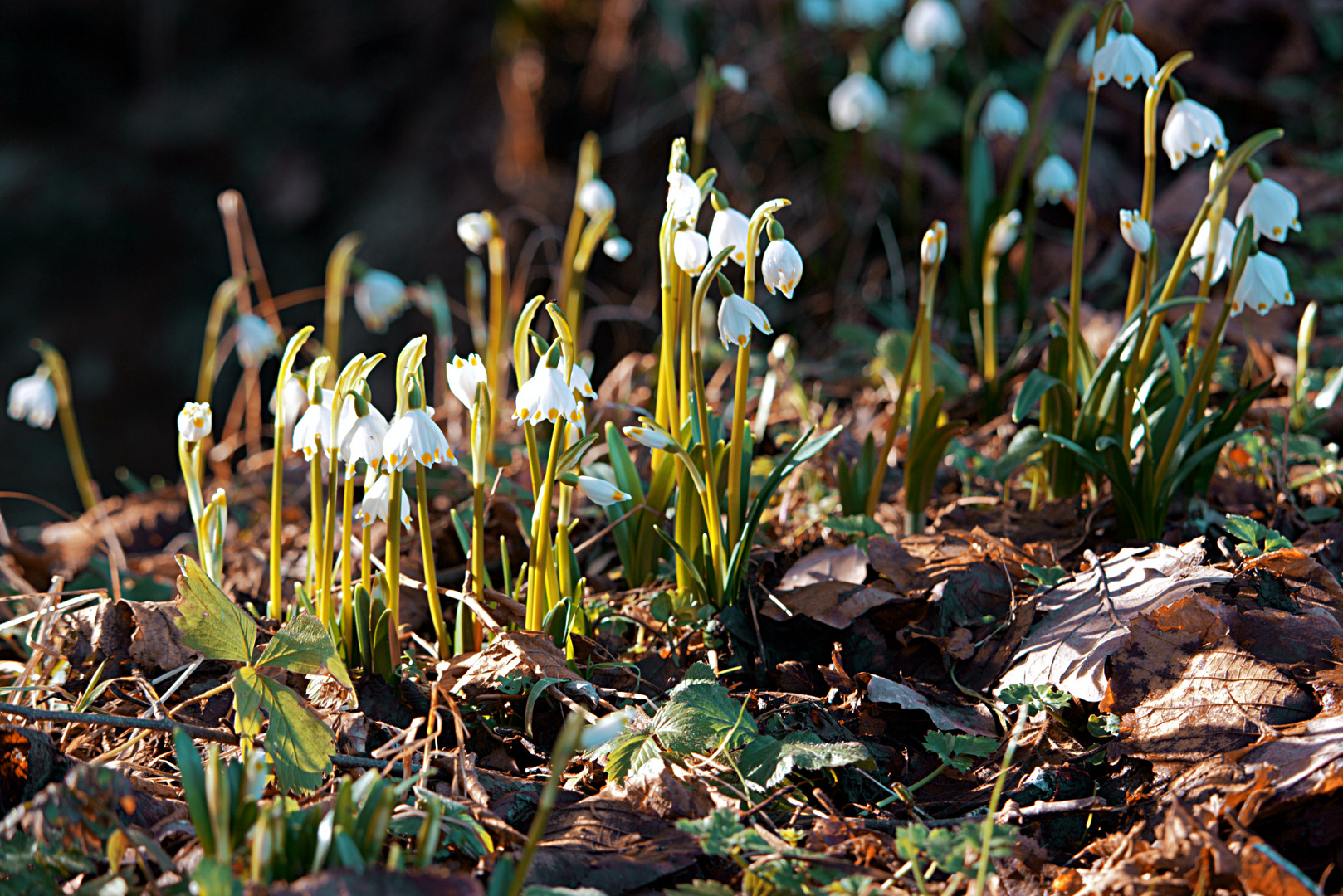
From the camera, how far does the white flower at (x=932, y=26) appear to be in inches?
114

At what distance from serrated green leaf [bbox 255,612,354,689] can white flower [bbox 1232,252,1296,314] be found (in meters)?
1.50

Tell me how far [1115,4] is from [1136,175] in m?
1.83

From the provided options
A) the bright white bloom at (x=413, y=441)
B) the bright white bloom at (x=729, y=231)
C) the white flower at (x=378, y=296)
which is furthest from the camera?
the white flower at (x=378, y=296)

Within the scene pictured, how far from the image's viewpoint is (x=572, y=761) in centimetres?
123

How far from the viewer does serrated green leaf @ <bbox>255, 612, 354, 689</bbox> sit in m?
1.15

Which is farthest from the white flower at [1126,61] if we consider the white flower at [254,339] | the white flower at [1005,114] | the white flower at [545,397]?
the white flower at [254,339]

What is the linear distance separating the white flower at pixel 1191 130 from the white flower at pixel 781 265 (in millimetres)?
778

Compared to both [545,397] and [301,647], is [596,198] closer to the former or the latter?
[545,397]

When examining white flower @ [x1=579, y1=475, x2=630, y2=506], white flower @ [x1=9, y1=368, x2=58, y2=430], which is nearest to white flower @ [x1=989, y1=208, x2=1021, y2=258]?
white flower @ [x1=579, y1=475, x2=630, y2=506]

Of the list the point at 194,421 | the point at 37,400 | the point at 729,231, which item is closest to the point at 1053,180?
the point at 729,231

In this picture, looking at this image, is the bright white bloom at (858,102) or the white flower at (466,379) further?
the bright white bloom at (858,102)

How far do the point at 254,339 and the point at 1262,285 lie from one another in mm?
2194

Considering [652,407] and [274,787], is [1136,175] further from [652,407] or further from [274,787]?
[274,787]

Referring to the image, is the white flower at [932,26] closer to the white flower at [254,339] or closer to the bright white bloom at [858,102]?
the bright white bloom at [858,102]
